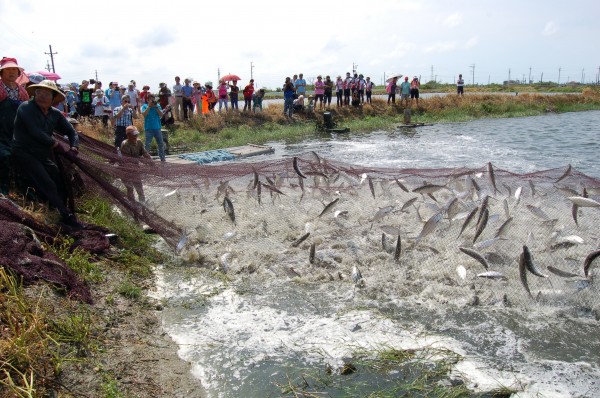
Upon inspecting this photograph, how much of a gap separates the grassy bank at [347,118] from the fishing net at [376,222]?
8.43m

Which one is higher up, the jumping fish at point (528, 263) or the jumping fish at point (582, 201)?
the jumping fish at point (582, 201)

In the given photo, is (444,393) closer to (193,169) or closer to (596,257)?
(596,257)

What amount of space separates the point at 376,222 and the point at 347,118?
21.3 m

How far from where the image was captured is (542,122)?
104 ft

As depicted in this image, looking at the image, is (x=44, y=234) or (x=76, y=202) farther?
(x=76, y=202)

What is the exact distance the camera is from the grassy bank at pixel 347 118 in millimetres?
21000

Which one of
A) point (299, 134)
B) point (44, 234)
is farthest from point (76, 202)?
point (299, 134)

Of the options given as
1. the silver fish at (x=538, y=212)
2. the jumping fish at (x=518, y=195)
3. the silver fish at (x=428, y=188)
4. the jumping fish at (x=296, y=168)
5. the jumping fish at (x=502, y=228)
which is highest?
the jumping fish at (x=296, y=168)

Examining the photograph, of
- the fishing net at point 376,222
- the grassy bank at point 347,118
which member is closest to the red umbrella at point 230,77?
the grassy bank at point 347,118

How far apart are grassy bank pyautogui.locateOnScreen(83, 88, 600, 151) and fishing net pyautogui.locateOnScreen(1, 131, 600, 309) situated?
8.43 metres

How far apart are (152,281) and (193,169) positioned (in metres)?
2.18

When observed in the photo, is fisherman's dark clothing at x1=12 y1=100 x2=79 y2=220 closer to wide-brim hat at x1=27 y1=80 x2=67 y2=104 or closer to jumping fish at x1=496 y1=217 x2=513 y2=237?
wide-brim hat at x1=27 y1=80 x2=67 y2=104

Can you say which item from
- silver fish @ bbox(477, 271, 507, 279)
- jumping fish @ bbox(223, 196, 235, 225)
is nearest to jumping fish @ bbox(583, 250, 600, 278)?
silver fish @ bbox(477, 271, 507, 279)

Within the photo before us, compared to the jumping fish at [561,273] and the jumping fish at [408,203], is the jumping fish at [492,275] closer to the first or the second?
the jumping fish at [561,273]
